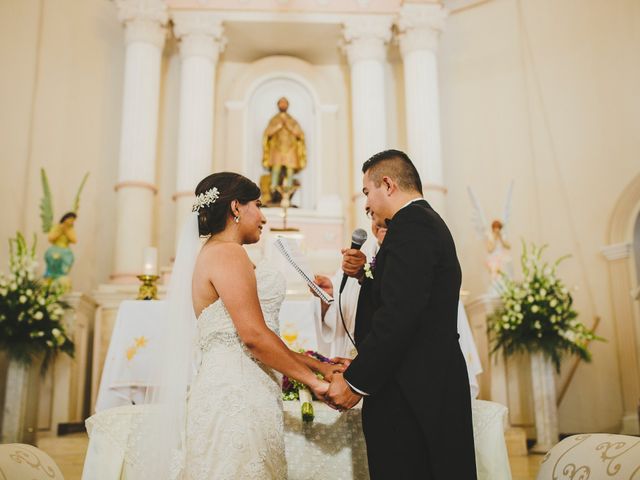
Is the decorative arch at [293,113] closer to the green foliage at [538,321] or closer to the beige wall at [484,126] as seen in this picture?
the beige wall at [484,126]

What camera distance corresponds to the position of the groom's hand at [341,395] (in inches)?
105

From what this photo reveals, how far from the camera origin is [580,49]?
8.86 metres

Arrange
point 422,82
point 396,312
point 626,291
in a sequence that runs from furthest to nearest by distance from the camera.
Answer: point 422,82 → point 626,291 → point 396,312

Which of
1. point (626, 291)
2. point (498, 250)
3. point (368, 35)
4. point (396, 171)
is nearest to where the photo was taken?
point (396, 171)

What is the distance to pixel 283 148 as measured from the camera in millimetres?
9414

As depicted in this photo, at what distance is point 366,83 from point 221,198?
21.4 ft

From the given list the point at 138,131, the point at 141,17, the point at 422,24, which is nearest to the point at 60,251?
the point at 138,131

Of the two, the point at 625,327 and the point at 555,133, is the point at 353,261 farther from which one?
the point at 555,133

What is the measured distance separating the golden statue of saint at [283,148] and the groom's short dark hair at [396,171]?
6330 mm

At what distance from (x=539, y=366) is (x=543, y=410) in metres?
0.43

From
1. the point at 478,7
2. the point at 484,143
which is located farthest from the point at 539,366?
the point at 478,7

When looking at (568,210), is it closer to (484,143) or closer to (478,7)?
(484,143)

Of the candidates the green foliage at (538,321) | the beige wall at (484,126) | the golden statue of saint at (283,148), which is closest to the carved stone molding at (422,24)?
the beige wall at (484,126)

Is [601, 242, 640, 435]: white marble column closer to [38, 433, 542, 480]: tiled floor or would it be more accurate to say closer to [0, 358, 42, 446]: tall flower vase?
[38, 433, 542, 480]: tiled floor
